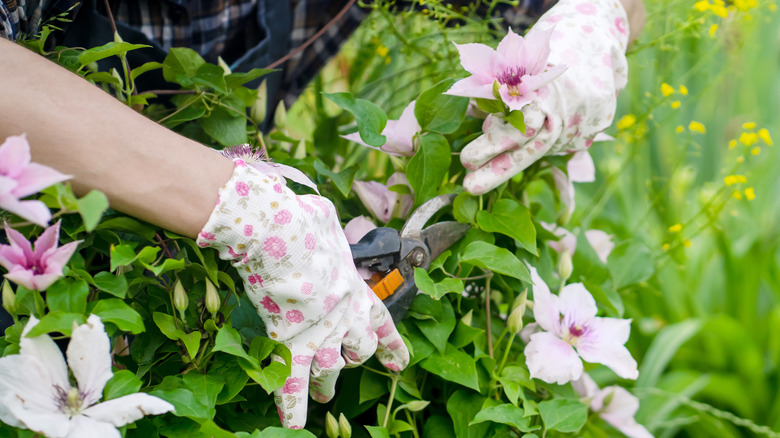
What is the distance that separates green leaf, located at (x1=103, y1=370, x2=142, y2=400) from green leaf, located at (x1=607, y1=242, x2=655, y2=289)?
0.53 metres

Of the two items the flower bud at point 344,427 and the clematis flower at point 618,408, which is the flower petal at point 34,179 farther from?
the clematis flower at point 618,408

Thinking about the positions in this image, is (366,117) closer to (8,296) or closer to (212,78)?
(212,78)

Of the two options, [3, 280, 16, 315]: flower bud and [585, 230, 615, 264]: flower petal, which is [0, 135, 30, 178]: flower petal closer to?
[3, 280, 16, 315]: flower bud

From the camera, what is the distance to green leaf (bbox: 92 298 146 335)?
407mm

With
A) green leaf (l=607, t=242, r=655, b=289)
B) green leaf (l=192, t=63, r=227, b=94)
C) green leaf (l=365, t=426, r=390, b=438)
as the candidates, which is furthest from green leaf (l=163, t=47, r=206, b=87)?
green leaf (l=607, t=242, r=655, b=289)

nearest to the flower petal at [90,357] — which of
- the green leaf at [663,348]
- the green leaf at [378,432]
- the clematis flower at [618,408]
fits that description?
the green leaf at [378,432]

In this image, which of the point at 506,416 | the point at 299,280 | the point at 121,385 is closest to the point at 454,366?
the point at 506,416

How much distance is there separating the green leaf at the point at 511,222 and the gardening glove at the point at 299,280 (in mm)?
123

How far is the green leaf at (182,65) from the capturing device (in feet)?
1.89

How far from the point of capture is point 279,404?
0.51m

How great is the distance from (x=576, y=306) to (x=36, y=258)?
44 cm

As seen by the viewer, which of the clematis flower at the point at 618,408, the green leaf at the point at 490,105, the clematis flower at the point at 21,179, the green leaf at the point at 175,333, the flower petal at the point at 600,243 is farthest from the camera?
the flower petal at the point at 600,243

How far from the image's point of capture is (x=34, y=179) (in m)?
0.34

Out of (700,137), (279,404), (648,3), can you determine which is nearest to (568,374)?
(279,404)
